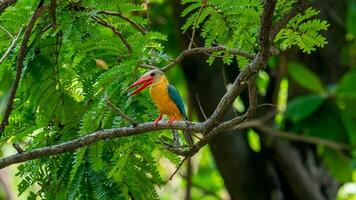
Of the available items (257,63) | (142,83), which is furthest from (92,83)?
(257,63)

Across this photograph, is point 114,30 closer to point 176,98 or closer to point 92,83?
point 92,83

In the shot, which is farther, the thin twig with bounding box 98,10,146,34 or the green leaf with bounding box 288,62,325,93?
the thin twig with bounding box 98,10,146,34

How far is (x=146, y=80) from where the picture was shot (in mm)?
3664

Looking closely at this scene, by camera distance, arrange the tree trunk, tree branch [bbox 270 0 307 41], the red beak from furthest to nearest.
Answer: the tree trunk
the red beak
tree branch [bbox 270 0 307 41]

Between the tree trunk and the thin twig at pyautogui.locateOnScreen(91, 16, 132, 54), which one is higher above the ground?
the thin twig at pyautogui.locateOnScreen(91, 16, 132, 54)

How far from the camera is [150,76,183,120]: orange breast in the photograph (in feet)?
12.5

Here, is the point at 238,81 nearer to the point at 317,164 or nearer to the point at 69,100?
Result: the point at 69,100

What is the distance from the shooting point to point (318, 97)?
1.12m

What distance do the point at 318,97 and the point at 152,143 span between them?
8.29ft

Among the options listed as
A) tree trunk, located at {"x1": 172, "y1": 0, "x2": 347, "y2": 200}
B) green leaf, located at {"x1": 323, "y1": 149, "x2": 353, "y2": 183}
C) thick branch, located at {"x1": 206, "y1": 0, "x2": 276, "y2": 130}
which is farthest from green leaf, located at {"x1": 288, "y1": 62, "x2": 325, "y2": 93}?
tree trunk, located at {"x1": 172, "y1": 0, "x2": 347, "y2": 200}

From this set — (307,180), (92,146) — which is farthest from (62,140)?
(307,180)

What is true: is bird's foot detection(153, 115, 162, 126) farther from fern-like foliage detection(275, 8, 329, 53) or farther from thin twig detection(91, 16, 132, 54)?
fern-like foliage detection(275, 8, 329, 53)

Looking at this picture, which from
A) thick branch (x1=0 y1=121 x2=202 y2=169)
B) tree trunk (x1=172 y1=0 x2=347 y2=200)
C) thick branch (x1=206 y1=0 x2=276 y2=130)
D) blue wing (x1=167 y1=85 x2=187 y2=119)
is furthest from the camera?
tree trunk (x1=172 y1=0 x2=347 y2=200)

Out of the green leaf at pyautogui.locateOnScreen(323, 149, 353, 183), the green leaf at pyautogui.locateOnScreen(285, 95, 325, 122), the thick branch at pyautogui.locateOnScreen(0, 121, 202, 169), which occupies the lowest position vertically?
the thick branch at pyautogui.locateOnScreen(0, 121, 202, 169)
